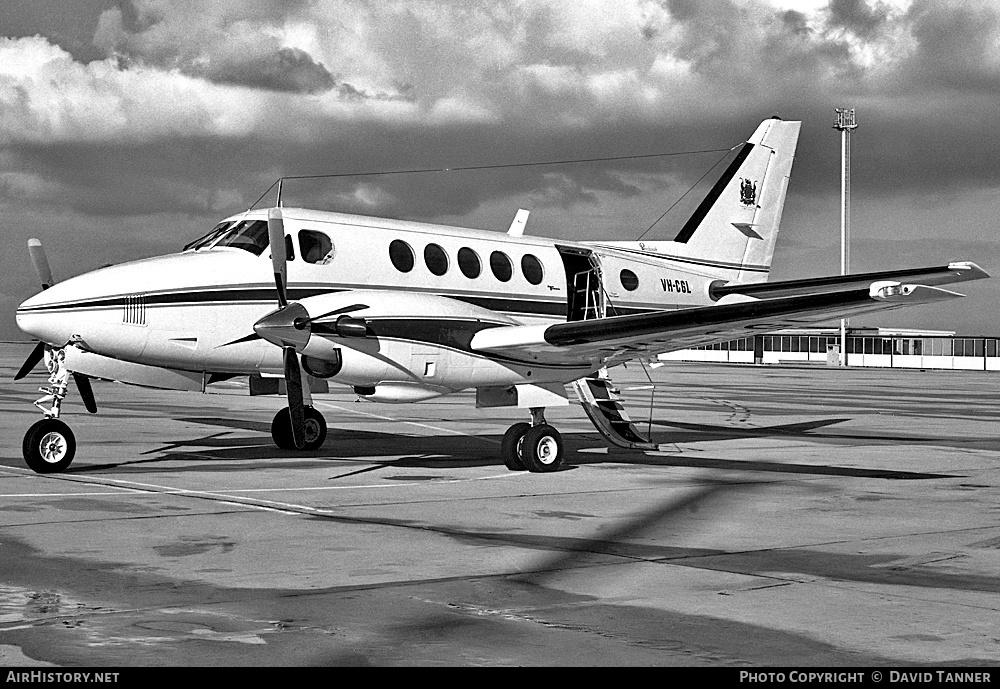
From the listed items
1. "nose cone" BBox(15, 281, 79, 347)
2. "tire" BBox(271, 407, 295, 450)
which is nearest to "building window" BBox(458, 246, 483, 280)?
"tire" BBox(271, 407, 295, 450)

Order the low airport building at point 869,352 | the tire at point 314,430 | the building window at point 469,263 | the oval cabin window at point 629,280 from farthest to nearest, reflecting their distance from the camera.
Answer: the low airport building at point 869,352, the oval cabin window at point 629,280, the tire at point 314,430, the building window at point 469,263

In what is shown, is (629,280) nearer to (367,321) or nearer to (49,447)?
(367,321)

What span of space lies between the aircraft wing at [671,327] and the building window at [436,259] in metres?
1.58

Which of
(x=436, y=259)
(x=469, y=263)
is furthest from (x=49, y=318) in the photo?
(x=469, y=263)

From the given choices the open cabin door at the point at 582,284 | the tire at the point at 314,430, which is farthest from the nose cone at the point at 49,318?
the open cabin door at the point at 582,284

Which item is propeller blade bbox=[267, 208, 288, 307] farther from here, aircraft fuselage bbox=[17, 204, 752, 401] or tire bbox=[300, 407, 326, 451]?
tire bbox=[300, 407, 326, 451]

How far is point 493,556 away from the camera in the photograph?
31.4ft

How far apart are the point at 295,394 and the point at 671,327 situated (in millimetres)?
5211

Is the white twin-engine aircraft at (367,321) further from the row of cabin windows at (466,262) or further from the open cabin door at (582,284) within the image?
the open cabin door at (582,284)

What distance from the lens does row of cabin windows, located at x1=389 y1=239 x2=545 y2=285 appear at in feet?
55.5

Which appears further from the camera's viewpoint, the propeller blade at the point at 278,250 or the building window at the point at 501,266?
the building window at the point at 501,266

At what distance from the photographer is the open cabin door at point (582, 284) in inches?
760

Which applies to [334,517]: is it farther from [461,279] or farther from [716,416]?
[716,416]

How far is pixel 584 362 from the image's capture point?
56.9 ft
